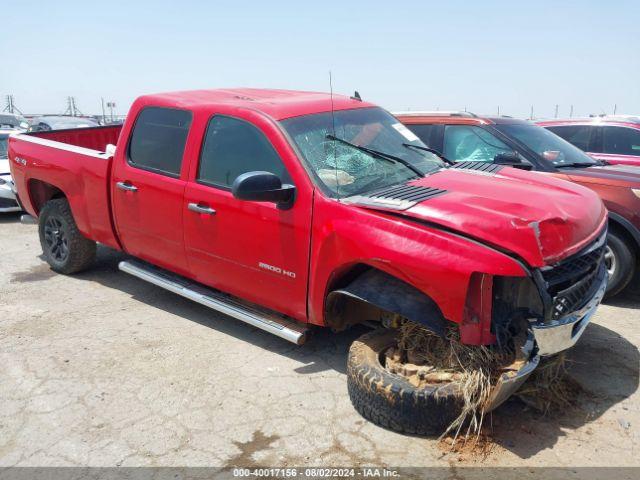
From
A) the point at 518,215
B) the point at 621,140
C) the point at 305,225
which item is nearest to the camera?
the point at 518,215

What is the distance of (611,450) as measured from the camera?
307 cm

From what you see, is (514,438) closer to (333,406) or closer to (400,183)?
Answer: (333,406)

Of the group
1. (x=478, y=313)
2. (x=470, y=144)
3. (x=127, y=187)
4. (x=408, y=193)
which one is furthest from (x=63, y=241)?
(x=478, y=313)

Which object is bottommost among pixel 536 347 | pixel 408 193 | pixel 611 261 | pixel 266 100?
pixel 611 261

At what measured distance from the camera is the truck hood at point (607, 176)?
5.20 meters

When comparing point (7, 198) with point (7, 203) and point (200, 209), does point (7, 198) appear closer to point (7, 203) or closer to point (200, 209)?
point (7, 203)

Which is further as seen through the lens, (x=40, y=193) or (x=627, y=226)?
(x=40, y=193)

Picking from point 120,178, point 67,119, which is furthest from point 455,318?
point 67,119

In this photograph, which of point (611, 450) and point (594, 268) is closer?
point (611, 450)

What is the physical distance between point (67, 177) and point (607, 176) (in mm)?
5222

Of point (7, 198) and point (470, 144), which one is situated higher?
point (470, 144)

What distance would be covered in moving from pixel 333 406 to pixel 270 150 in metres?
1.79

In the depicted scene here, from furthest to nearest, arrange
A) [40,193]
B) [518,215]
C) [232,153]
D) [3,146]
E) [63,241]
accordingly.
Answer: [3,146], [40,193], [63,241], [232,153], [518,215]

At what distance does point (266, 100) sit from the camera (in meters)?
4.42
